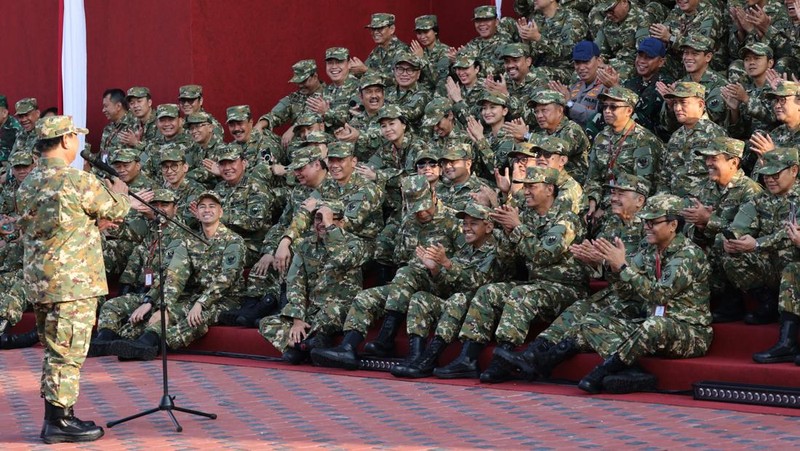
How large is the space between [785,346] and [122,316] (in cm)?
646

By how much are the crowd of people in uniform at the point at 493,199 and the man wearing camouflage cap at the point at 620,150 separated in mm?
19

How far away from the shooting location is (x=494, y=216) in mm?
10828

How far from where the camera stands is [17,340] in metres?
14.0

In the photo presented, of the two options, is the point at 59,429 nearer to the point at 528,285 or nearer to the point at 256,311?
the point at 528,285

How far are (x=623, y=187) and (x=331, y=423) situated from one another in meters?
2.96

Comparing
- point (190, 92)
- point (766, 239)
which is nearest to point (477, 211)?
point (766, 239)

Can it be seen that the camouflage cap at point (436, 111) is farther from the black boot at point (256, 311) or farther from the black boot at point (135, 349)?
the black boot at point (135, 349)

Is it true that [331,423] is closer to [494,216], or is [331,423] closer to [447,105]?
[494,216]

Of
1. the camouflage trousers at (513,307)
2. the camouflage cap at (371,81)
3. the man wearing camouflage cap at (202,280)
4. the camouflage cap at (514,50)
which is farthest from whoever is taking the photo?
the camouflage cap at (371,81)

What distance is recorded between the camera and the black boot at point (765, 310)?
10.0m

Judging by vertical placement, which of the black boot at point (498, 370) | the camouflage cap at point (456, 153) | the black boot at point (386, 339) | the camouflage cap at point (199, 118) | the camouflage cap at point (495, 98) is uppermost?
the camouflage cap at point (199, 118)

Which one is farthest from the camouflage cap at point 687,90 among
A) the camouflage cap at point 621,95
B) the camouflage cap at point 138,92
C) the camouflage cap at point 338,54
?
the camouflage cap at point 138,92

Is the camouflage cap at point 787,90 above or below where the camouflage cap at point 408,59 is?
below

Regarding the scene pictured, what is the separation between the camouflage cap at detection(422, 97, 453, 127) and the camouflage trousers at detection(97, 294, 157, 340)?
10.2 feet
